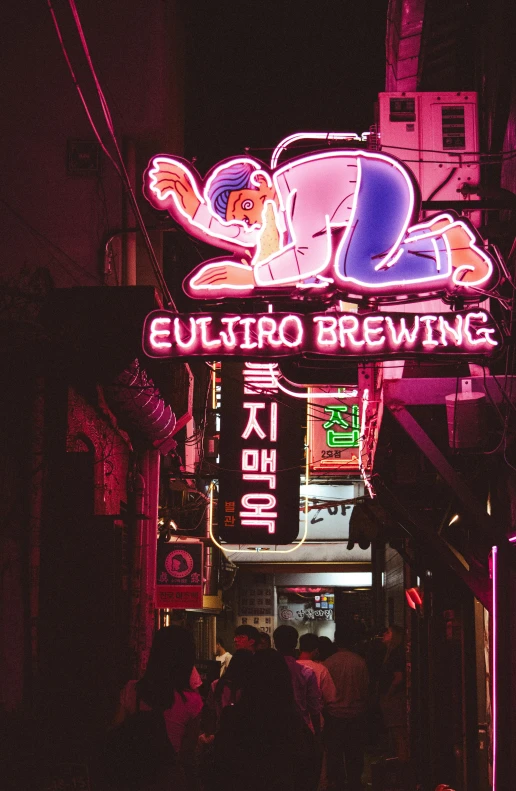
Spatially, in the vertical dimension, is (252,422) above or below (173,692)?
above

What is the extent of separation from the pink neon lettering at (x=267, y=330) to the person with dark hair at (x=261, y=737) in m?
2.68

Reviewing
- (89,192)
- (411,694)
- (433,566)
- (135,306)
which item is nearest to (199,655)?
(411,694)

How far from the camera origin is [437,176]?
30.3 feet

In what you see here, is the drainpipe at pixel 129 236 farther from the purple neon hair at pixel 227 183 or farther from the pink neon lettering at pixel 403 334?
the pink neon lettering at pixel 403 334

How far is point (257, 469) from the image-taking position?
47.7 ft

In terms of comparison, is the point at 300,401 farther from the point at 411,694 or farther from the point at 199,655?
the point at 199,655

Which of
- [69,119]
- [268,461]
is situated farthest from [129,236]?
[268,461]

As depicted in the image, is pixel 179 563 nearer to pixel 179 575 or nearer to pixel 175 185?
pixel 179 575

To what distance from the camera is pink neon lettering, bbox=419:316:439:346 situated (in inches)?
290

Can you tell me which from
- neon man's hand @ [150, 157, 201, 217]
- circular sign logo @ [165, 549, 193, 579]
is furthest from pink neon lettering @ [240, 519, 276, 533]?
neon man's hand @ [150, 157, 201, 217]

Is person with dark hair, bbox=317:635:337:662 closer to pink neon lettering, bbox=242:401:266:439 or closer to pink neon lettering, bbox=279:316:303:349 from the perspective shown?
pink neon lettering, bbox=242:401:266:439

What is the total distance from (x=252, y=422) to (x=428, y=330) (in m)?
7.50

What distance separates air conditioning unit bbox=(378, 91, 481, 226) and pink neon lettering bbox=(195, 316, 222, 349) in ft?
9.80

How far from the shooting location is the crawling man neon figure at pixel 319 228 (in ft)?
25.3
